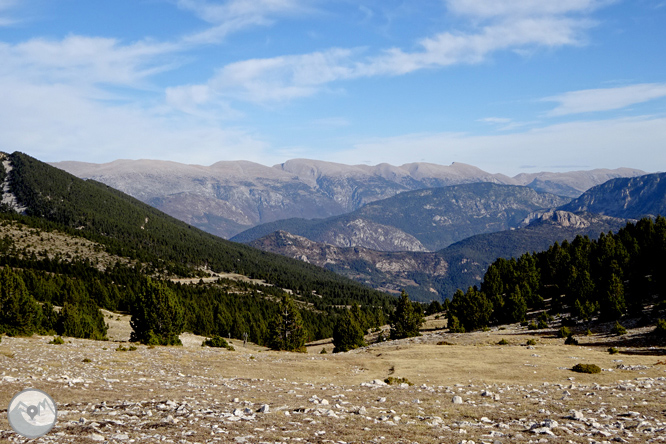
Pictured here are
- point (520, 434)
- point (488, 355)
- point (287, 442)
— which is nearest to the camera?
point (287, 442)

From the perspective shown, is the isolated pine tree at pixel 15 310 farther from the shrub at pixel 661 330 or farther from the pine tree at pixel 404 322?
the shrub at pixel 661 330

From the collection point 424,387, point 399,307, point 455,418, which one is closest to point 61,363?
point 424,387

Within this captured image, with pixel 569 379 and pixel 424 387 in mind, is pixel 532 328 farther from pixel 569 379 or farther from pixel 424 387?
pixel 424 387

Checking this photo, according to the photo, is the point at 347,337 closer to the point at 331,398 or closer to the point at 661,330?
the point at 661,330

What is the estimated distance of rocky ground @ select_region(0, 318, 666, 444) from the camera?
598 inches

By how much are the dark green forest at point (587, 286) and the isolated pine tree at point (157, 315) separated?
63.4 meters

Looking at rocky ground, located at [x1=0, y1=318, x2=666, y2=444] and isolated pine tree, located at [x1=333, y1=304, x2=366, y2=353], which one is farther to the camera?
isolated pine tree, located at [x1=333, y1=304, x2=366, y2=353]

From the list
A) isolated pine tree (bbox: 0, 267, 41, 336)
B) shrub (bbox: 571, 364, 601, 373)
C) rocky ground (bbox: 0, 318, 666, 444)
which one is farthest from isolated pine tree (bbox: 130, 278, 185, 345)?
shrub (bbox: 571, 364, 601, 373)

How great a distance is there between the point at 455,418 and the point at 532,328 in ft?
252

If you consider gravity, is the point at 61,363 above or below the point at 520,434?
below

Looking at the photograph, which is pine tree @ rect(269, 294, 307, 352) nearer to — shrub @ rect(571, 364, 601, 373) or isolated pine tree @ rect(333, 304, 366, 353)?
isolated pine tree @ rect(333, 304, 366, 353)

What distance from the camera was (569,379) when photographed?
109ft

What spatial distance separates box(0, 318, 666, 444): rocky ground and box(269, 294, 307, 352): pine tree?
34.5 m

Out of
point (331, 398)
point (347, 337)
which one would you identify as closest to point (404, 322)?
point (347, 337)
